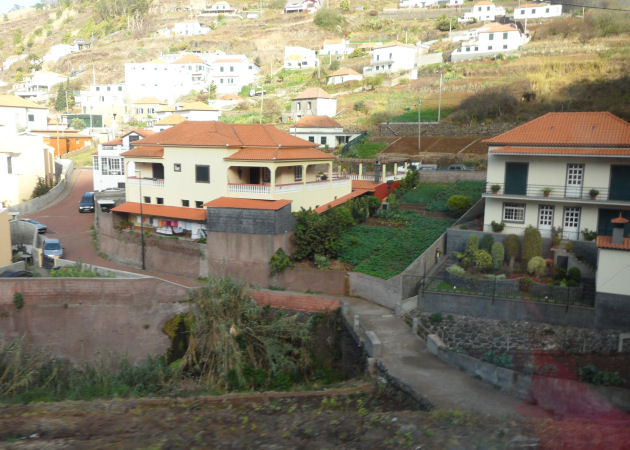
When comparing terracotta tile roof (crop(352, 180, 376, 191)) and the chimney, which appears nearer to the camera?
the chimney

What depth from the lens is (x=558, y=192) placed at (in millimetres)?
A: 22672

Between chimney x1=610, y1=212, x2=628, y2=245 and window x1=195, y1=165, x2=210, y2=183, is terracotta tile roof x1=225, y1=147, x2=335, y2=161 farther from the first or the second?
chimney x1=610, y1=212, x2=628, y2=245

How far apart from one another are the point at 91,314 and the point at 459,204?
58.9ft

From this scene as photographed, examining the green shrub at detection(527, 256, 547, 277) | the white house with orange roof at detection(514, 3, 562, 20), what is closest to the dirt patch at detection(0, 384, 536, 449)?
the green shrub at detection(527, 256, 547, 277)

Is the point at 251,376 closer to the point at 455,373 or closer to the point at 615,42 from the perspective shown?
the point at 455,373

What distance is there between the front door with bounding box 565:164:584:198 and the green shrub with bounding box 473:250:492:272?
14.6ft

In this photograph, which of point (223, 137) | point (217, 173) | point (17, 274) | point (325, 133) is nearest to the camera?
point (17, 274)

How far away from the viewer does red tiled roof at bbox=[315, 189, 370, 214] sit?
90.5ft

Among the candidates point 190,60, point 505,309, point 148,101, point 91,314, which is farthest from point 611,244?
point 190,60

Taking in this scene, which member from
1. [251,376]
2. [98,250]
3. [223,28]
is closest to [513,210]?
[251,376]

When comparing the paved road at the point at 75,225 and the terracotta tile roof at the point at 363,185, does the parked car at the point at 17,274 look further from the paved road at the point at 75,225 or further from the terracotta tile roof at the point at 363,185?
the terracotta tile roof at the point at 363,185

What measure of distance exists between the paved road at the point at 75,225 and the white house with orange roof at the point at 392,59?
45565 millimetres

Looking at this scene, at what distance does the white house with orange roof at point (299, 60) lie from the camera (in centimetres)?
9500

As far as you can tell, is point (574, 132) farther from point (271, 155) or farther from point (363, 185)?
point (271, 155)
